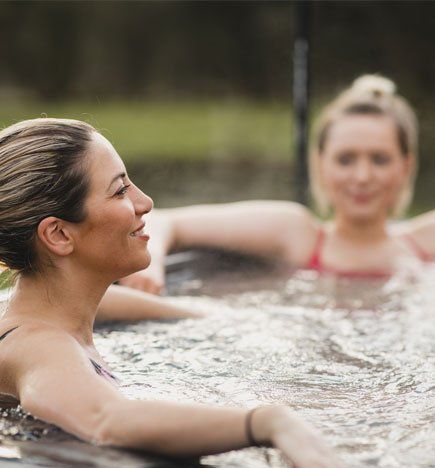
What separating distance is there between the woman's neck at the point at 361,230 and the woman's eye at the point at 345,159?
206mm

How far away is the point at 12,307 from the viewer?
163 centimetres

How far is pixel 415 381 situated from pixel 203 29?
7.40 m

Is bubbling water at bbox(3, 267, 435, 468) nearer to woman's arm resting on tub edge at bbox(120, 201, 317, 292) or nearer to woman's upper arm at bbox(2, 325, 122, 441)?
woman's upper arm at bbox(2, 325, 122, 441)

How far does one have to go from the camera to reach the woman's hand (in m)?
1.28

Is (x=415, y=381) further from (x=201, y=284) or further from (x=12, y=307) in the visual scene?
(x=201, y=284)

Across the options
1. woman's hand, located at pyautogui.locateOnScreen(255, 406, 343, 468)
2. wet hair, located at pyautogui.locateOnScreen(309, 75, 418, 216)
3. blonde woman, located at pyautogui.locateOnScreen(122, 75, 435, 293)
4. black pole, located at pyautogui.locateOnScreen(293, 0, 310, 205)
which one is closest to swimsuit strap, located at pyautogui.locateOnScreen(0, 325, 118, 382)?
woman's hand, located at pyautogui.locateOnScreen(255, 406, 343, 468)

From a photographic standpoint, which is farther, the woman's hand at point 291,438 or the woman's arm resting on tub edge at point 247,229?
the woman's arm resting on tub edge at point 247,229

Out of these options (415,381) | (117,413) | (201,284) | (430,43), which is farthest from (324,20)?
(117,413)

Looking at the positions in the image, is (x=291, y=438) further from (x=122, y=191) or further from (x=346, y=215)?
(x=346, y=215)

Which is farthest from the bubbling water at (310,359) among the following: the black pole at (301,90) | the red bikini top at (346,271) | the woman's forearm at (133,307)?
the black pole at (301,90)

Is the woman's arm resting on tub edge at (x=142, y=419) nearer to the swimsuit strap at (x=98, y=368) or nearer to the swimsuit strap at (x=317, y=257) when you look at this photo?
the swimsuit strap at (x=98, y=368)

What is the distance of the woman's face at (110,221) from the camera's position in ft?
5.36

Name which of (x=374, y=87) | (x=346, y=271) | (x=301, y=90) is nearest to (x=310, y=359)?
(x=346, y=271)

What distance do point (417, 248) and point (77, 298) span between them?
206cm
